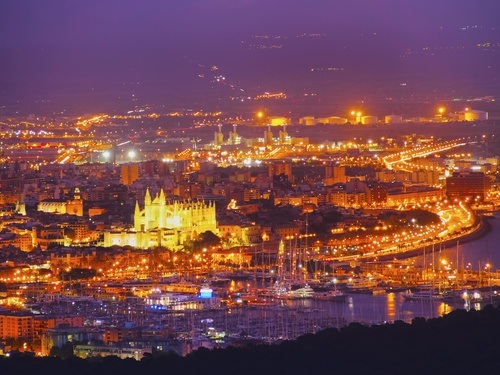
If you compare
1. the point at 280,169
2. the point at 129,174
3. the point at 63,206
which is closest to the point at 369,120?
the point at 280,169

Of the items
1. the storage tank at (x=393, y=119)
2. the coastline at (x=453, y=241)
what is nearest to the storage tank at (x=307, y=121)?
the storage tank at (x=393, y=119)

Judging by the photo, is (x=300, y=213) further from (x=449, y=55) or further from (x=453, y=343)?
(x=449, y=55)

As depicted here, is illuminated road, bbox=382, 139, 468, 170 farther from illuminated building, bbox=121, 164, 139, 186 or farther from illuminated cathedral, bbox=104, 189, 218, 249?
illuminated cathedral, bbox=104, 189, 218, 249

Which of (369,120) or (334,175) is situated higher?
(369,120)

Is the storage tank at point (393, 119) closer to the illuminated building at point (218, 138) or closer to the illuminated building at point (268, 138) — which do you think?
the illuminated building at point (268, 138)

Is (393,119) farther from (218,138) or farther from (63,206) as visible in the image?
(63,206)

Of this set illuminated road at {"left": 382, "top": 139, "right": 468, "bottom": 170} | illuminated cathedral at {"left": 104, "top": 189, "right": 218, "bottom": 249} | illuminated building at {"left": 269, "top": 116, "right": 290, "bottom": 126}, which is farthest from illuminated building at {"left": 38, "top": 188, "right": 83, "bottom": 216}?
illuminated building at {"left": 269, "top": 116, "right": 290, "bottom": 126}
